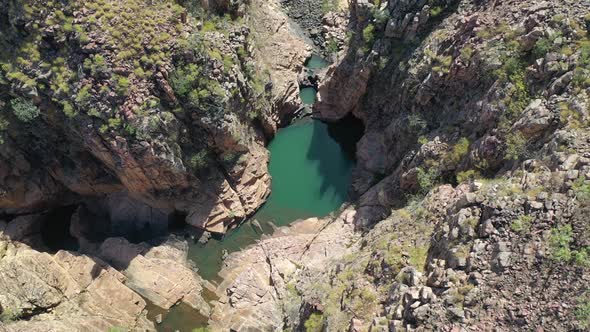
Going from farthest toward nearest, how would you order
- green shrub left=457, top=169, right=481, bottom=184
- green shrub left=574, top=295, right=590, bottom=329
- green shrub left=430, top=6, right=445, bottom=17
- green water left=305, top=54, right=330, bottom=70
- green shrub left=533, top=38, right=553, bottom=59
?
1. green water left=305, top=54, right=330, bottom=70
2. green shrub left=430, top=6, right=445, bottom=17
3. green shrub left=457, top=169, right=481, bottom=184
4. green shrub left=533, top=38, right=553, bottom=59
5. green shrub left=574, top=295, right=590, bottom=329

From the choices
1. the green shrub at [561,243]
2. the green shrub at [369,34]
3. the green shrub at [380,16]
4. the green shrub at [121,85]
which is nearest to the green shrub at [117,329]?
the green shrub at [121,85]

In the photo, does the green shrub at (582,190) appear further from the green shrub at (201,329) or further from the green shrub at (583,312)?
the green shrub at (201,329)

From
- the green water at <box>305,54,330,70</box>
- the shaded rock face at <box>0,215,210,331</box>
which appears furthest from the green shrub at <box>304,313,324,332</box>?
the green water at <box>305,54,330,70</box>

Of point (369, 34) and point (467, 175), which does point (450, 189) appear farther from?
point (369, 34)

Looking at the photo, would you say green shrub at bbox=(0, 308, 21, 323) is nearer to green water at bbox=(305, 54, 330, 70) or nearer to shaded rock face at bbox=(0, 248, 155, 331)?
shaded rock face at bbox=(0, 248, 155, 331)

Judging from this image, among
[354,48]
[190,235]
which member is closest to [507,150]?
[354,48]

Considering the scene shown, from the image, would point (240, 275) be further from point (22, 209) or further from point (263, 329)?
point (22, 209)

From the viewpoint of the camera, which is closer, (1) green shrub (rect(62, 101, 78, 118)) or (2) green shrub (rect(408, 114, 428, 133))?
(1) green shrub (rect(62, 101, 78, 118))
